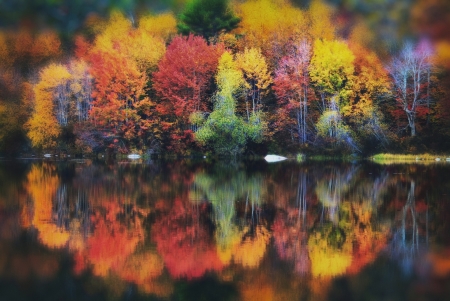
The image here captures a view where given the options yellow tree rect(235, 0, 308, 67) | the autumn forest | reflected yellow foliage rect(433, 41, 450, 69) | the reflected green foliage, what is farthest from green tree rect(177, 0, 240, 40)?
the reflected green foliage

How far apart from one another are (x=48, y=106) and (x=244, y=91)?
17.4 meters

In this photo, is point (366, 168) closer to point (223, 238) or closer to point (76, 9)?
point (223, 238)

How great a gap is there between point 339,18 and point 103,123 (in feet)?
91.9

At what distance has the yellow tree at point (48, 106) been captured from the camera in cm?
5100

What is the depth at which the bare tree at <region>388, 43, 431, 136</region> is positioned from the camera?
46531mm

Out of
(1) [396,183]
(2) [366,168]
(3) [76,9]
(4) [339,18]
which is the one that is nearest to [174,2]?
Answer: (3) [76,9]

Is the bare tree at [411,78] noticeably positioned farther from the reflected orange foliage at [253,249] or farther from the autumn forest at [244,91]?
the reflected orange foliage at [253,249]

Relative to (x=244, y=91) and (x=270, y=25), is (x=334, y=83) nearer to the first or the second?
(x=244, y=91)

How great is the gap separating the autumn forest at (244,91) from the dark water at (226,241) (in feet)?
68.9

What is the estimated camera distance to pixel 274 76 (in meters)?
51.9

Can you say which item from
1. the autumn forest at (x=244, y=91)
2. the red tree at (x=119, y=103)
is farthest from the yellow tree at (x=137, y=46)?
the red tree at (x=119, y=103)

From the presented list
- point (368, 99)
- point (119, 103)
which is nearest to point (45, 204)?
point (119, 103)

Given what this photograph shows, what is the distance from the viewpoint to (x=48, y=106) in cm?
5166

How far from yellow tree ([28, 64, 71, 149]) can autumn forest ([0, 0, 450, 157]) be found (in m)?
0.11
